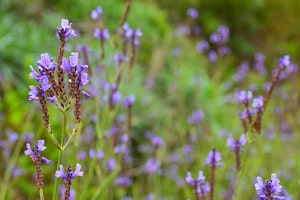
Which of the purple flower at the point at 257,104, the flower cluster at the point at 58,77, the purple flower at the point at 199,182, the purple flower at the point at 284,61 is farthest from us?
the purple flower at the point at 284,61

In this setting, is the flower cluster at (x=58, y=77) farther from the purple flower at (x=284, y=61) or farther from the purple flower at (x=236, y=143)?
the purple flower at (x=284, y=61)

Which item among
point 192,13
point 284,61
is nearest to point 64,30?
point 284,61

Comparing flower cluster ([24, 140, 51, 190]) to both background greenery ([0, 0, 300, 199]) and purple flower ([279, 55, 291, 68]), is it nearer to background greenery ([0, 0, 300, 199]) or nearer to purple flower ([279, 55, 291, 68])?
background greenery ([0, 0, 300, 199])

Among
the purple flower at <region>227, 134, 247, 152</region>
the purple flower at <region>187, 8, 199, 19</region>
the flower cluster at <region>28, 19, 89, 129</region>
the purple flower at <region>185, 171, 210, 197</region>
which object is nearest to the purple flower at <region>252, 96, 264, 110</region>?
the purple flower at <region>227, 134, 247, 152</region>

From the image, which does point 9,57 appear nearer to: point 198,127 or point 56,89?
point 198,127

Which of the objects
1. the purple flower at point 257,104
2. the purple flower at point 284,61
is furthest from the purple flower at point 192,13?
the purple flower at point 257,104

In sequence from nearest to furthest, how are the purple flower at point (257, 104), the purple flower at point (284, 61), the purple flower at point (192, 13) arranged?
the purple flower at point (257, 104) → the purple flower at point (284, 61) → the purple flower at point (192, 13)

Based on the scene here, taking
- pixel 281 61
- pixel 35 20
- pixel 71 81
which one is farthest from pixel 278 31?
pixel 71 81

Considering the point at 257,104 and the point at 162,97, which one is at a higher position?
the point at 162,97

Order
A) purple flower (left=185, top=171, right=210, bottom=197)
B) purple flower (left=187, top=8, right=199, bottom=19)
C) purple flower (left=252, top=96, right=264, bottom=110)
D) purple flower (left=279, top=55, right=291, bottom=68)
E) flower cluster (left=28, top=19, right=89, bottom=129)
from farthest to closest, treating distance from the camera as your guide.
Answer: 1. purple flower (left=187, top=8, right=199, bottom=19)
2. purple flower (left=279, top=55, right=291, bottom=68)
3. purple flower (left=252, top=96, right=264, bottom=110)
4. purple flower (left=185, top=171, right=210, bottom=197)
5. flower cluster (left=28, top=19, right=89, bottom=129)

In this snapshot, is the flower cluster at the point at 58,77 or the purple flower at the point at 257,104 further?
the purple flower at the point at 257,104

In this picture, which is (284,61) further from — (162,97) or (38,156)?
(162,97)
